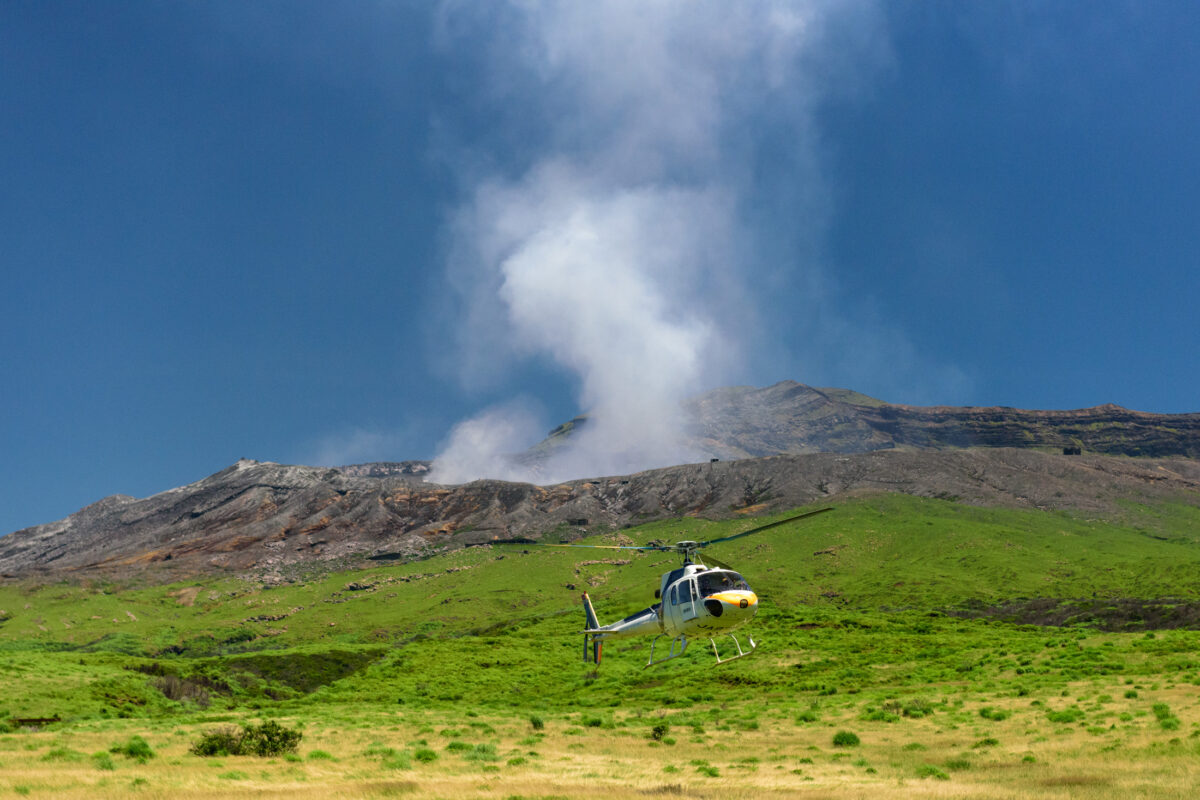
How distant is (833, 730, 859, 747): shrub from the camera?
3653cm

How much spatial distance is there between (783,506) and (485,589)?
228 feet

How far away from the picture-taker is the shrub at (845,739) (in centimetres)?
3653

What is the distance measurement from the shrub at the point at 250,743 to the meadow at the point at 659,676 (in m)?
1.12

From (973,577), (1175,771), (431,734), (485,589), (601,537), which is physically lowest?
(1175,771)

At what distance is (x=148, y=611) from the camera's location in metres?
134

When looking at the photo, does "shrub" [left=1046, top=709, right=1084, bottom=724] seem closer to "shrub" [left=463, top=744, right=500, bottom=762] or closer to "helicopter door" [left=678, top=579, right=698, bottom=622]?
"helicopter door" [left=678, top=579, right=698, bottom=622]

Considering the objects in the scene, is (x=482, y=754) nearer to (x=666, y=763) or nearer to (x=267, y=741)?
(x=666, y=763)

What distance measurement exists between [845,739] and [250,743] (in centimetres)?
2802

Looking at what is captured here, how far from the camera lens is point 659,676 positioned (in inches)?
2675

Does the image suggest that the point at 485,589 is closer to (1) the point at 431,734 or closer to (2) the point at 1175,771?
(1) the point at 431,734

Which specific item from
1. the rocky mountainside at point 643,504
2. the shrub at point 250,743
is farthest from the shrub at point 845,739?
the rocky mountainside at point 643,504

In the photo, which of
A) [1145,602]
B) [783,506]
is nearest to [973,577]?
[1145,602]

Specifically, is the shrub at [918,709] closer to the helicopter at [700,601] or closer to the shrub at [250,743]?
the helicopter at [700,601]

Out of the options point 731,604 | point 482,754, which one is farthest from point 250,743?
point 731,604
